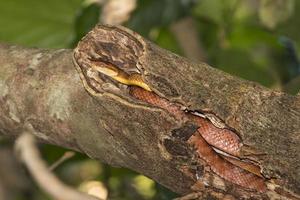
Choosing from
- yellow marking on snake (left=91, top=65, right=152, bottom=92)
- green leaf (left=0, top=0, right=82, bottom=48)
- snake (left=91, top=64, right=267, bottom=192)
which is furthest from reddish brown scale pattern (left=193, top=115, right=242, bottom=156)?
green leaf (left=0, top=0, right=82, bottom=48)

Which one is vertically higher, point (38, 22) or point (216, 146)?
point (38, 22)

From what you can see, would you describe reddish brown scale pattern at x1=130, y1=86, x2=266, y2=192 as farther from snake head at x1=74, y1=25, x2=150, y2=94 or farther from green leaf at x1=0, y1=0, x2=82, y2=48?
green leaf at x1=0, y1=0, x2=82, y2=48

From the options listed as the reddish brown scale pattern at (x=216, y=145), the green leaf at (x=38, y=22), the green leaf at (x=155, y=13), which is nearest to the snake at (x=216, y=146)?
the reddish brown scale pattern at (x=216, y=145)

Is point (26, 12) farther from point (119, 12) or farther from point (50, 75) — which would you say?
point (50, 75)

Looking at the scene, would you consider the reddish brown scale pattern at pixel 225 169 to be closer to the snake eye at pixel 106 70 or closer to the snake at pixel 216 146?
the snake at pixel 216 146

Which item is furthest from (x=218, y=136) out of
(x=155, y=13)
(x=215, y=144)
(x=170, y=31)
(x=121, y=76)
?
(x=170, y=31)

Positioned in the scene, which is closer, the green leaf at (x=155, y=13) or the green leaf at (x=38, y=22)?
the green leaf at (x=155, y=13)

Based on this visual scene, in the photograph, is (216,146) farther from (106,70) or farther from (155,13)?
(155,13)
